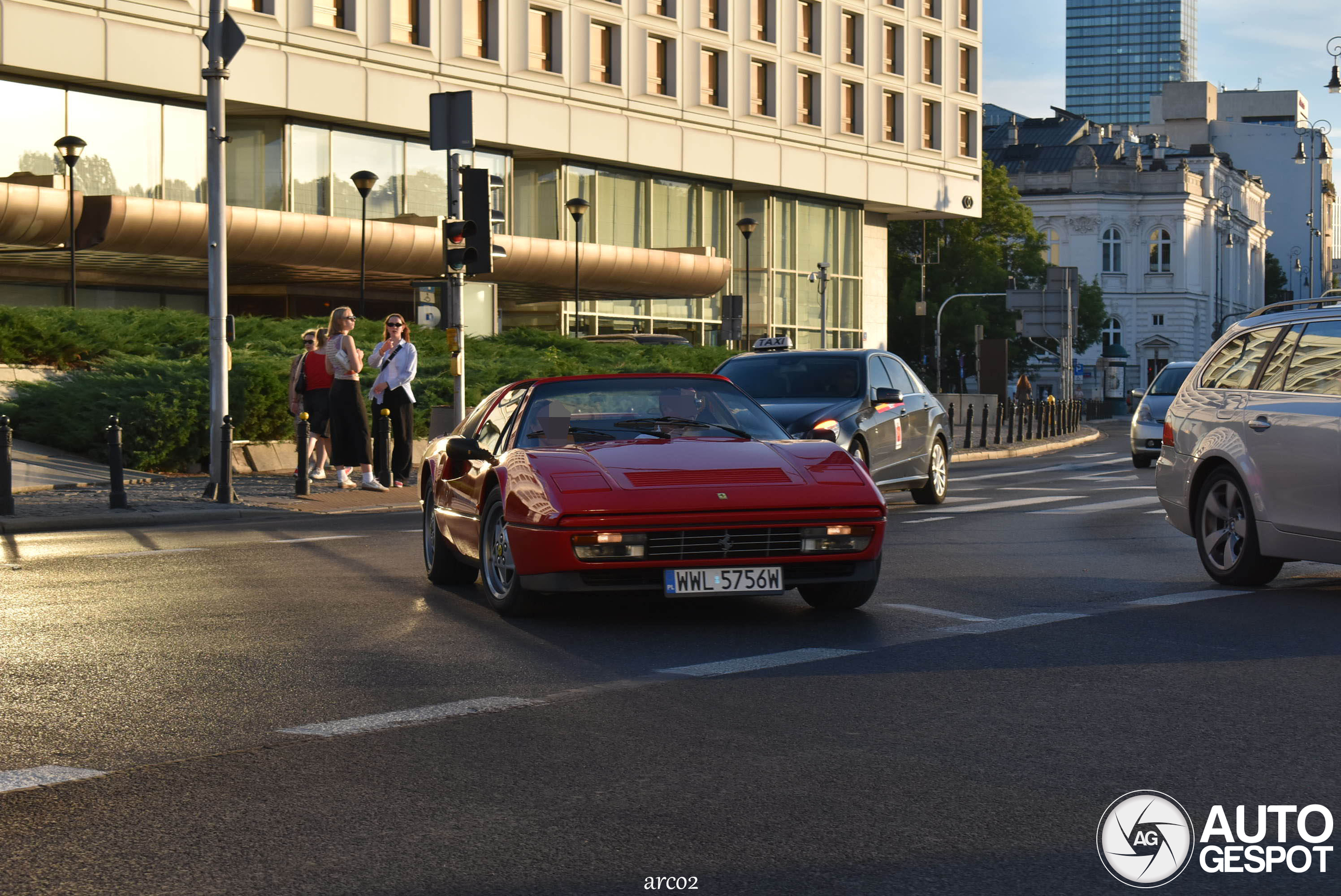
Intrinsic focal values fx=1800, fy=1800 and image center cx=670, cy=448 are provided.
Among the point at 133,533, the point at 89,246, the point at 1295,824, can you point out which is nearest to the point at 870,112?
the point at 89,246

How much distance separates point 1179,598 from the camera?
33.6 feet

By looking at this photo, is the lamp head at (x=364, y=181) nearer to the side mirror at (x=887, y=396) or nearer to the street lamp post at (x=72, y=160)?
the street lamp post at (x=72, y=160)

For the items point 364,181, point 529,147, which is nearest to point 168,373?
point 364,181

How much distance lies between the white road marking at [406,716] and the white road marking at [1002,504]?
11.1 metres

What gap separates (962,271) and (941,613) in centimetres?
7865

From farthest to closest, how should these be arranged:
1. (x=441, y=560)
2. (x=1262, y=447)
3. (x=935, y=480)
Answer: (x=935, y=480)
(x=441, y=560)
(x=1262, y=447)

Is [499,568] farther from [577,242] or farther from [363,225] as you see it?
[577,242]

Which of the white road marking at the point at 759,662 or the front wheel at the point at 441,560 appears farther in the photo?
the front wheel at the point at 441,560

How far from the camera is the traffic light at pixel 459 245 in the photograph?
67.8ft

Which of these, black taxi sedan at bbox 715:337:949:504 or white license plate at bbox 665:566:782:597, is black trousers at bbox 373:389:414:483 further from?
white license plate at bbox 665:566:782:597

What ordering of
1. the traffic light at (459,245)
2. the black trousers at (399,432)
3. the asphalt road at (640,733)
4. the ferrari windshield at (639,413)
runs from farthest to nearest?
the traffic light at (459,245), the black trousers at (399,432), the ferrari windshield at (639,413), the asphalt road at (640,733)

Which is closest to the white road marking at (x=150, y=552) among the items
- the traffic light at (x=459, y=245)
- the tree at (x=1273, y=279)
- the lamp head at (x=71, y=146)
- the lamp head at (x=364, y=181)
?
the traffic light at (x=459, y=245)

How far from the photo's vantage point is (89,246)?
40.4m

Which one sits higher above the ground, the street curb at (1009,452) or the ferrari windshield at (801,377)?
the ferrari windshield at (801,377)
